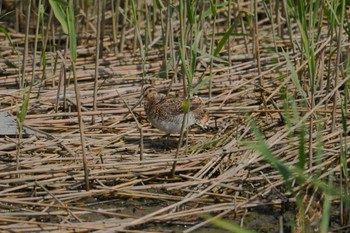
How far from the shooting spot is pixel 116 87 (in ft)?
26.1


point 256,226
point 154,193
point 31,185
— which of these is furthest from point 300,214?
point 31,185

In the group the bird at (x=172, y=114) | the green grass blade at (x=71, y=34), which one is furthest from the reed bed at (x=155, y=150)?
the green grass blade at (x=71, y=34)

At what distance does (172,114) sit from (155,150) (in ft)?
0.99

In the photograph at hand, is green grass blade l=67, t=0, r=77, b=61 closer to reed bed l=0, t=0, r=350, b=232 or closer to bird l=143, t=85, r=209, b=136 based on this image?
reed bed l=0, t=0, r=350, b=232

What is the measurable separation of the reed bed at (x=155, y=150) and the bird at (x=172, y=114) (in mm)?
158

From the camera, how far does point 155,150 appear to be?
6.67m

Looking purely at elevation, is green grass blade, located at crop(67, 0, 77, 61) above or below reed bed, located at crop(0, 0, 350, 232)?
above

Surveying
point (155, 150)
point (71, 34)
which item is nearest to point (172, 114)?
point (155, 150)

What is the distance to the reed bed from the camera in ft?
17.8

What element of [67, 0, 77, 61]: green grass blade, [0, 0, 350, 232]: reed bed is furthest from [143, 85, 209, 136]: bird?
[67, 0, 77, 61]: green grass blade

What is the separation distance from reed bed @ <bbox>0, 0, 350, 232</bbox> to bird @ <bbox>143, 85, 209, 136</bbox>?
6.2 inches

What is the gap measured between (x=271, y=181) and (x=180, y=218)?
790mm

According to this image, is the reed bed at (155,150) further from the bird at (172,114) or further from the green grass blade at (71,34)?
the green grass blade at (71,34)

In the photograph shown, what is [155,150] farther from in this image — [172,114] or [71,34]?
[71,34]
